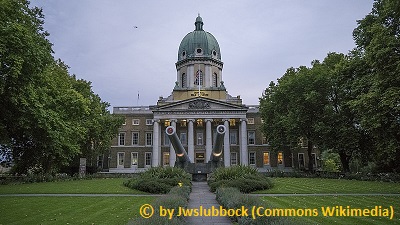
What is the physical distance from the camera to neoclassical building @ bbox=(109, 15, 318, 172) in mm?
57875

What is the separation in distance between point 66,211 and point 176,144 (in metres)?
13.8

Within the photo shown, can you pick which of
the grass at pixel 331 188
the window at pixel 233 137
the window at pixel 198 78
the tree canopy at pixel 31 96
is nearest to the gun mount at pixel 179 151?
the grass at pixel 331 188

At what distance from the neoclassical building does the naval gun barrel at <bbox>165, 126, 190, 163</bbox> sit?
26.4m

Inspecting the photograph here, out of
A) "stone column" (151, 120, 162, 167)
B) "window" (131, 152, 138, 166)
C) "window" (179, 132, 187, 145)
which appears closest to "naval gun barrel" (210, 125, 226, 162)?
"stone column" (151, 120, 162, 167)

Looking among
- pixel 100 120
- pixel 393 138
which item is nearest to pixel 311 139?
pixel 393 138

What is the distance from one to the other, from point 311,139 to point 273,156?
66.7 feet

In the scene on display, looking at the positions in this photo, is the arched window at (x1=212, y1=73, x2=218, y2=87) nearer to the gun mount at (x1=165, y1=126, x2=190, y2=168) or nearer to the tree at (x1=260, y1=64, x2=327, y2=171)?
the tree at (x1=260, y1=64, x2=327, y2=171)

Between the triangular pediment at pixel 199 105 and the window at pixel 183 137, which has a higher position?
the triangular pediment at pixel 199 105

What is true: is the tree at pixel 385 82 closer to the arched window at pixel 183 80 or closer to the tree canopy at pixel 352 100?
the tree canopy at pixel 352 100

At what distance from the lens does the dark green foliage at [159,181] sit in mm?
21219

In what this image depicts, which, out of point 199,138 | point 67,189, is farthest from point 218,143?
point 199,138

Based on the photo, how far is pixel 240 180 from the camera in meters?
21.8

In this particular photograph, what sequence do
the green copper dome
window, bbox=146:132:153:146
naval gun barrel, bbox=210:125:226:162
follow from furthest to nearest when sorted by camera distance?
the green copper dome
window, bbox=146:132:153:146
naval gun barrel, bbox=210:125:226:162

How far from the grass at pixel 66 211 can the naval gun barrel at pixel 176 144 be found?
7352 mm
